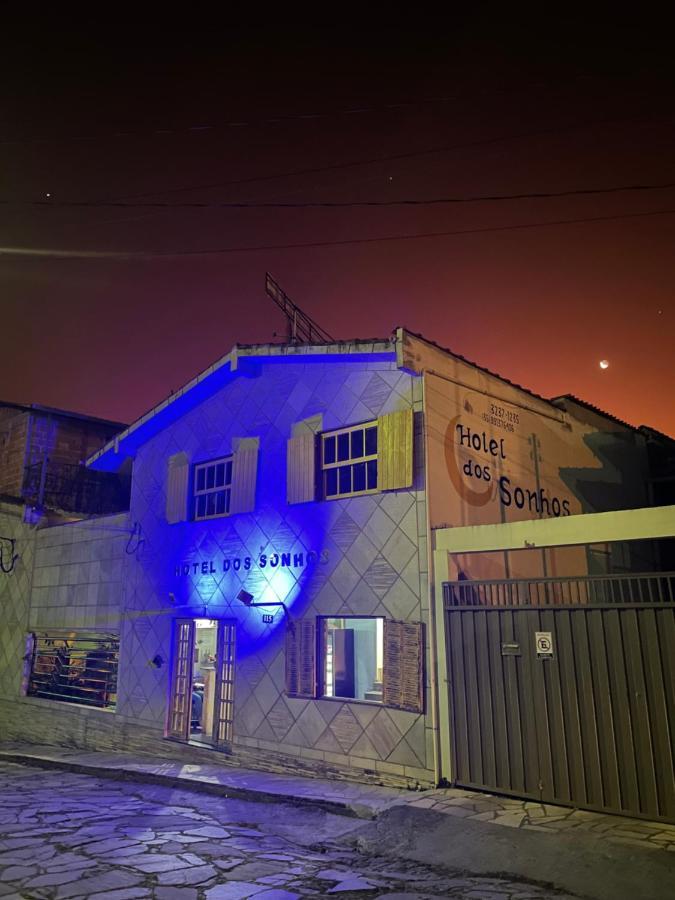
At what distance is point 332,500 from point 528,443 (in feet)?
12.0

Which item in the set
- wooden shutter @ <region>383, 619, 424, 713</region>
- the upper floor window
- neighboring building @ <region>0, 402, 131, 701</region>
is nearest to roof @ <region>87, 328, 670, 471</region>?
the upper floor window

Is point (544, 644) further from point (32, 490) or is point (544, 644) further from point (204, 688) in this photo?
point (32, 490)

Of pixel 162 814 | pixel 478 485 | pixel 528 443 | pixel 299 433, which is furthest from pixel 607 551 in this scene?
pixel 162 814

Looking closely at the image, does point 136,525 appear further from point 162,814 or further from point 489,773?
point 489,773

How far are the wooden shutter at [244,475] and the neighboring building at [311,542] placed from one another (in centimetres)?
5

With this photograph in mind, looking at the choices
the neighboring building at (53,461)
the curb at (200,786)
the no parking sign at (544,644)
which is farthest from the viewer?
the neighboring building at (53,461)

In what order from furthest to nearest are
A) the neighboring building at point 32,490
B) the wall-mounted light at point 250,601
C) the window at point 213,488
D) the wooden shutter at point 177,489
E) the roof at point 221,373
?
1. the neighboring building at point 32,490
2. the wooden shutter at point 177,489
3. the window at point 213,488
4. the wall-mounted light at point 250,601
5. the roof at point 221,373

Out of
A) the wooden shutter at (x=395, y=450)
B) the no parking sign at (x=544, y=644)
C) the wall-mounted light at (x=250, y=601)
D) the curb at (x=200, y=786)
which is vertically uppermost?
the wooden shutter at (x=395, y=450)

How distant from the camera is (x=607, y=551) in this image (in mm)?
13234

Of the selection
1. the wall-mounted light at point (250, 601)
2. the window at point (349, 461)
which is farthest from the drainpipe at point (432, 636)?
the wall-mounted light at point (250, 601)

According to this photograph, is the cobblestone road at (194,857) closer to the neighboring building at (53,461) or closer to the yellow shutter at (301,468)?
the yellow shutter at (301,468)

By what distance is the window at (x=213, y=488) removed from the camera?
42.2 ft

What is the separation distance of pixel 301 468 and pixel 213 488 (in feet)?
9.11

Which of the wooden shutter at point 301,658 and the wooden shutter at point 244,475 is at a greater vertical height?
the wooden shutter at point 244,475
